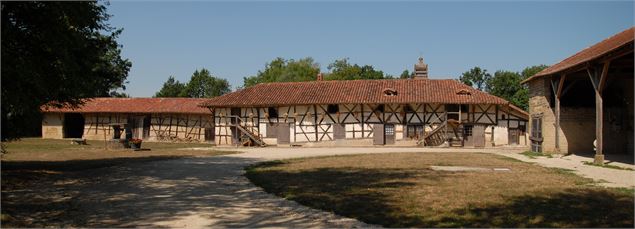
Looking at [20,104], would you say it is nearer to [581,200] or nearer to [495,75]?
[581,200]

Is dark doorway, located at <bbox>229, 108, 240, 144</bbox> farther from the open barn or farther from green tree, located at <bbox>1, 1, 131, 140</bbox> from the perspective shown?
green tree, located at <bbox>1, 1, 131, 140</bbox>

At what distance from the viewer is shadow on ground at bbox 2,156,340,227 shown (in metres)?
6.98

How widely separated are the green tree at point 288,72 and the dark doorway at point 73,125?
89.3ft

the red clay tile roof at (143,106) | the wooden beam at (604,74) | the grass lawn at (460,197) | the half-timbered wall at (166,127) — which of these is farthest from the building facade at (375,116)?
the grass lawn at (460,197)

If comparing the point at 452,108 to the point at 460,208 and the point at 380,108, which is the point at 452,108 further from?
the point at 460,208

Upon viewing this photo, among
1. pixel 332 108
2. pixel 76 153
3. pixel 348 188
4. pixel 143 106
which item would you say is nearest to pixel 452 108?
pixel 332 108

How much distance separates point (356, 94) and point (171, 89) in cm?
4740

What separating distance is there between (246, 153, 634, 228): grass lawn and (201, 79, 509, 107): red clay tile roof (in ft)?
62.0

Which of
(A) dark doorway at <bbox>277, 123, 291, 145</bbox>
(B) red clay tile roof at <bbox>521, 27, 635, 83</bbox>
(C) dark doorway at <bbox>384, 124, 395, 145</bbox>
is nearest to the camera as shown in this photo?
(B) red clay tile roof at <bbox>521, 27, 635, 83</bbox>

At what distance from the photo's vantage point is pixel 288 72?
6719 centimetres

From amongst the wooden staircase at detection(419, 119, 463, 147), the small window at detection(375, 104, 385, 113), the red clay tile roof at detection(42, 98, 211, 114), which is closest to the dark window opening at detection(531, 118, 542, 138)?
the wooden staircase at detection(419, 119, 463, 147)

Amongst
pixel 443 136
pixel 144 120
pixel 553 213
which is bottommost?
pixel 553 213

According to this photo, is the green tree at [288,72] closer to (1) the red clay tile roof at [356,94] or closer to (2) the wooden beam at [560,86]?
(1) the red clay tile roof at [356,94]

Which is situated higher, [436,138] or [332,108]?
[332,108]
